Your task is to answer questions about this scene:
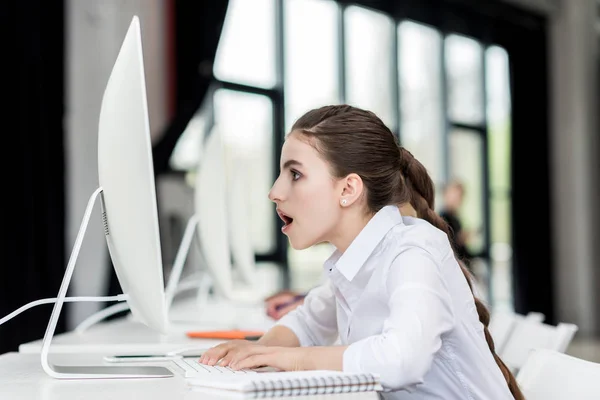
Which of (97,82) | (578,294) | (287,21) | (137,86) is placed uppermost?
(287,21)

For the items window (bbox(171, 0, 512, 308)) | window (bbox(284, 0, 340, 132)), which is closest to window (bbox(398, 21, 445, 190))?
window (bbox(171, 0, 512, 308))

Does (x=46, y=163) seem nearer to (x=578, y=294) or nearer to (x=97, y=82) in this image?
(x=97, y=82)

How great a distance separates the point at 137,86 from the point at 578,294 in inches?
317

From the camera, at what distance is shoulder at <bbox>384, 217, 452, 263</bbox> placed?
1.13 metres

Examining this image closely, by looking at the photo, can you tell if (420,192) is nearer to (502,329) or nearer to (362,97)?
(502,329)

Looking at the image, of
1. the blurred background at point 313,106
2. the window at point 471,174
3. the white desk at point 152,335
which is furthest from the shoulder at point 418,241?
the window at point 471,174

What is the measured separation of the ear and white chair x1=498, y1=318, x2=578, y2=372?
0.64 meters

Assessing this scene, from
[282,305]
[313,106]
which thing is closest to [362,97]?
[313,106]

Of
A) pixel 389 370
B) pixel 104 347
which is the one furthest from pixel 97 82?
pixel 389 370

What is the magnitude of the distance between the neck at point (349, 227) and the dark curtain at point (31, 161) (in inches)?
75.5

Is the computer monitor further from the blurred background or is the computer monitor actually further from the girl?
the blurred background

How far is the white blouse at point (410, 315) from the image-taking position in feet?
3.28

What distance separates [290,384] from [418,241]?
0.34 m

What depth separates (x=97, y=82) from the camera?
3.78 meters
